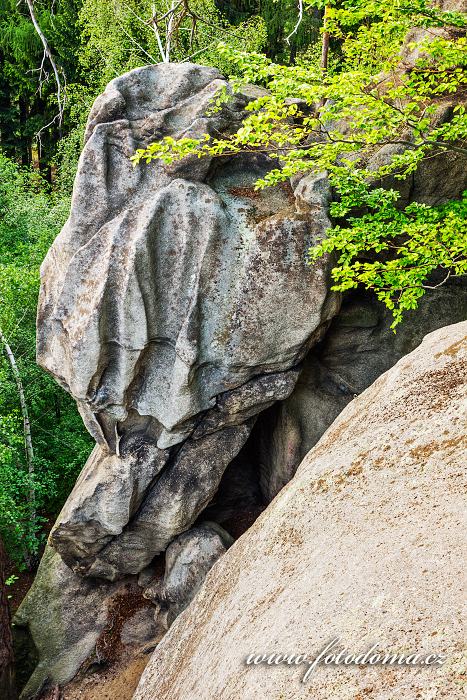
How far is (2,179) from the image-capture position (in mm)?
17781

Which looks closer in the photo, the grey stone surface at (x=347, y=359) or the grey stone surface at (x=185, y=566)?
the grey stone surface at (x=185, y=566)

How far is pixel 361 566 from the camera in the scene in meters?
4.15

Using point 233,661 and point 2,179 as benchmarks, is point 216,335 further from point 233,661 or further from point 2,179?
point 2,179

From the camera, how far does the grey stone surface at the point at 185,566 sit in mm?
10523

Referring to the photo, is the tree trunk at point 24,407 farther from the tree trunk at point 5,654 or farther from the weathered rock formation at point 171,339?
the tree trunk at point 5,654

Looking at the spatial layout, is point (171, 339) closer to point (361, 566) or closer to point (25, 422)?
point (25, 422)

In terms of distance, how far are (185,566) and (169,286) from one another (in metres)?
4.86

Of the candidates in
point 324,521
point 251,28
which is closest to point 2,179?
point 251,28

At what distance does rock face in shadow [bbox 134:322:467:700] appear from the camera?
3436 millimetres

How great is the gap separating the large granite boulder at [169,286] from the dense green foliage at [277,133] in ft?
2.22

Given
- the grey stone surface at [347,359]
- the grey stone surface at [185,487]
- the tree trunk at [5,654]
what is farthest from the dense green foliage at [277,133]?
the grey stone surface at [185,487]

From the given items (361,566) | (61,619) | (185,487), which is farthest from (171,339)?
(361,566)

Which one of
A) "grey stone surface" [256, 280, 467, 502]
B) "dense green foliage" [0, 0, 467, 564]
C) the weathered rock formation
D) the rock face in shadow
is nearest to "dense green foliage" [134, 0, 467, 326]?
"dense green foliage" [0, 0, 467, 564]

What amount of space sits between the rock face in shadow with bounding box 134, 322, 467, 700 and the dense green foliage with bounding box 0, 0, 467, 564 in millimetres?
3005
